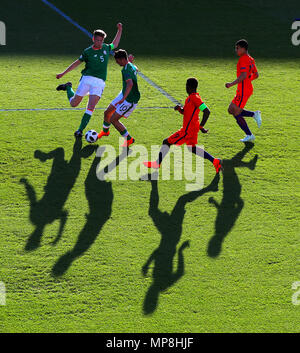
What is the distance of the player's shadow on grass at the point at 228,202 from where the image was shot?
265 inches

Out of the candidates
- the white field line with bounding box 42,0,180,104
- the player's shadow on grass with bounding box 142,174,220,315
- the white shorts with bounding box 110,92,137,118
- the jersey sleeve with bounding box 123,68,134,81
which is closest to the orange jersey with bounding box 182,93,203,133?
the player's shadow on grass with bounding box 142,174,220,315

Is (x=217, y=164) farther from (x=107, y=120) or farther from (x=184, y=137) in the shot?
(x=107, y=120)

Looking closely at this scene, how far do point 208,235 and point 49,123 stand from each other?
4.50 metres

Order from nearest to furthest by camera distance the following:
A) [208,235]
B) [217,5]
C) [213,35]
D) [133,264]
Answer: [133,264] < [208,235] < [213,35] < [217,5]

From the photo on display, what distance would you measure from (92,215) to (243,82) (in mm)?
3642

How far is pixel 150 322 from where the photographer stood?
5.39 meters

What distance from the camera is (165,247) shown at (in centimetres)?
657

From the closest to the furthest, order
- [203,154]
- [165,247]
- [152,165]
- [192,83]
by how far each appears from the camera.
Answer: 1. [165,247]
2. [192,83]
3. [203,154]
4. [152,165]

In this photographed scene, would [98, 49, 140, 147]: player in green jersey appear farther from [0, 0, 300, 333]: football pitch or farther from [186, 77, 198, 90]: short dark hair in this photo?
[186, 77, 198, 90]: short dark hair

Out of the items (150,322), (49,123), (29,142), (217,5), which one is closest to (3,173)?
(29,142)

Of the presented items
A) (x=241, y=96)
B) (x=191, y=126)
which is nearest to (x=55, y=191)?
(x=191, y=126)

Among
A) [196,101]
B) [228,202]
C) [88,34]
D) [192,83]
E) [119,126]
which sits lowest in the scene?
[228,202]

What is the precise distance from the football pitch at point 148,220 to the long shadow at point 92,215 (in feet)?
0.07

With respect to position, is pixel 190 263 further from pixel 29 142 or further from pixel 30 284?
pixel 29 142
